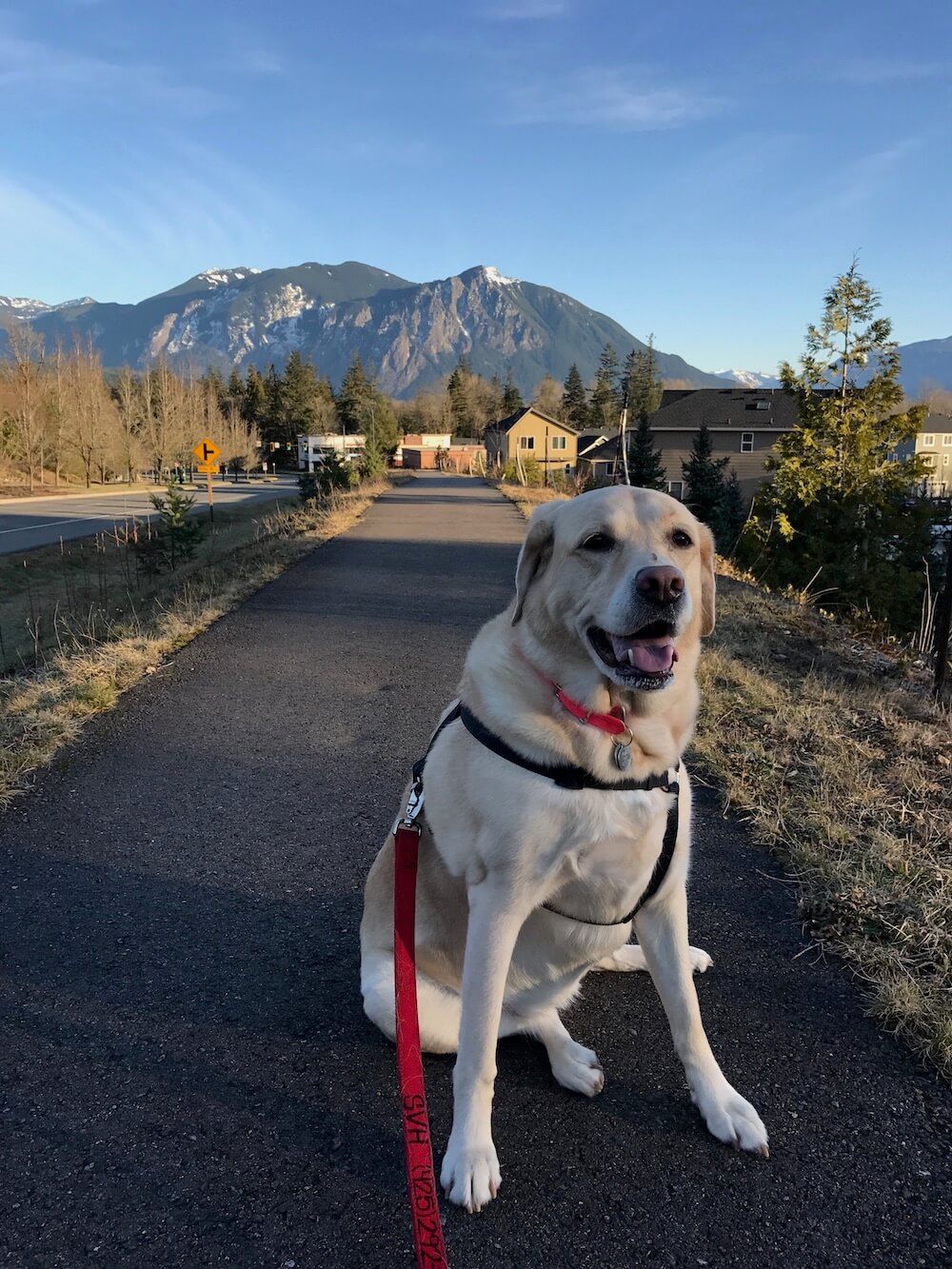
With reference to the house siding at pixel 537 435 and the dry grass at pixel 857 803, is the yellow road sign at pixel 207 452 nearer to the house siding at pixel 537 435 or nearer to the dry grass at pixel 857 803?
the dry grass at pixel 857 803

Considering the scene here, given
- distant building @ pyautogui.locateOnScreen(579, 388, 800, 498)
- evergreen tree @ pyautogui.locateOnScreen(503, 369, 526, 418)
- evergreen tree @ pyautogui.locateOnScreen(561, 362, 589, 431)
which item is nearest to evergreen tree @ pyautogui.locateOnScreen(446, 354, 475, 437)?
evergreen tree @ pyautogui.locateOnScreen(503, 369, 526, 418)

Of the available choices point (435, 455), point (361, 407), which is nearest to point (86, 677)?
point (435, 455)

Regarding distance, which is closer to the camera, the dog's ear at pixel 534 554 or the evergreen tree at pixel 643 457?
the dog's ear at pixel 534 554

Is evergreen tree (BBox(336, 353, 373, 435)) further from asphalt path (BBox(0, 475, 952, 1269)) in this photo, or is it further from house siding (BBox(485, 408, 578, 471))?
asphalt path (BBox(0, 475, 952, 1269))

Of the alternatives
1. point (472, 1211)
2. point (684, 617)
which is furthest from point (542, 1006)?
point (684, 617)

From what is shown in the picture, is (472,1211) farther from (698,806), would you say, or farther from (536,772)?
(698,806)

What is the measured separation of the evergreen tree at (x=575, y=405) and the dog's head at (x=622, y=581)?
102m

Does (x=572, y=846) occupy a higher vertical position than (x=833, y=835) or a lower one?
higher

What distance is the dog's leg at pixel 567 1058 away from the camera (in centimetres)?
212

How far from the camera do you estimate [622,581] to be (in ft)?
6.29

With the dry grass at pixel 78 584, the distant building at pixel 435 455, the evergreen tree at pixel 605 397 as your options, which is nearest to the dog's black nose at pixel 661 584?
the dry grass at pixel 78 584

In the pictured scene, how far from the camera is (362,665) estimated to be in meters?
6.80

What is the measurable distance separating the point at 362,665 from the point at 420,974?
15.7 feet

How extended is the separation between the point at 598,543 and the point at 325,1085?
178 cm
